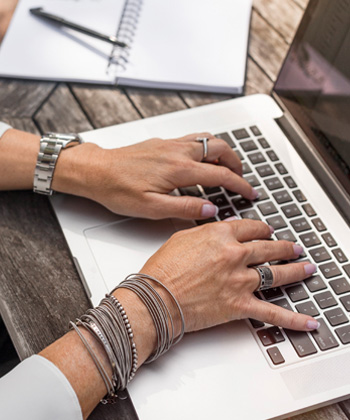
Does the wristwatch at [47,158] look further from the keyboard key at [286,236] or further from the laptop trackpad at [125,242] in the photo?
the keyboard key at [286,236]

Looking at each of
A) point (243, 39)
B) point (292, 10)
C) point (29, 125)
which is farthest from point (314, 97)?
point (29, 125)

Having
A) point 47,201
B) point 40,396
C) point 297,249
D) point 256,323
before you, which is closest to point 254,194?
point 297,249

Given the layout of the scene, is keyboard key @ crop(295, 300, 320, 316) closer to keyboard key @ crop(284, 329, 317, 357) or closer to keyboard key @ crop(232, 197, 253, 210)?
keyboard key @ crop(284, 329, 317, 357)

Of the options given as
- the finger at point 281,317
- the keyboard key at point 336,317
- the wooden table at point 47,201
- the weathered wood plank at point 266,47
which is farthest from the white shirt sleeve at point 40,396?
the weathered wood plank at point 266,47

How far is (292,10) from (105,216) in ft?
2.34

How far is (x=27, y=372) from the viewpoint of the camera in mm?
664

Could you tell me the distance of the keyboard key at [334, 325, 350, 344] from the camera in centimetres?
74

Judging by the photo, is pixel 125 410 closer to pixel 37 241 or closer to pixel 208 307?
pixel 208 307

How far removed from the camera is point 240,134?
968 mm

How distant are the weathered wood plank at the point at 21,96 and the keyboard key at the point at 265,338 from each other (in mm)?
601

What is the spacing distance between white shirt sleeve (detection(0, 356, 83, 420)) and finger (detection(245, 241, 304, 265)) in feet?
1.04

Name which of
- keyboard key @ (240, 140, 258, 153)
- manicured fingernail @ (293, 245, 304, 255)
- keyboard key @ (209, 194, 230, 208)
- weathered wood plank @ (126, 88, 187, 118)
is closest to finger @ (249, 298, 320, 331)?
manicured fingernail @ (293, 245, 304, 255)

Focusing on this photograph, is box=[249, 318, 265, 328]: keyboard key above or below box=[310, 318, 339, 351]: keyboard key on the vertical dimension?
below

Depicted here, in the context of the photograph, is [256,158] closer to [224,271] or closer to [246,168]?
[246,168]
